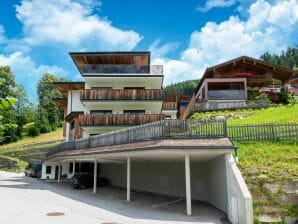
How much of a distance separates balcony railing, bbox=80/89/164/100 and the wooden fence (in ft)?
39.9

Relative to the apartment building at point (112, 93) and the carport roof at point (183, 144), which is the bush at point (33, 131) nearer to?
the apartment building at point (112, 93)

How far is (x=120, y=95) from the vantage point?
30609 mm

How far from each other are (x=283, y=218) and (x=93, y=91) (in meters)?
22.3

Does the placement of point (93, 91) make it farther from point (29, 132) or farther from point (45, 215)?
point (29, 132)

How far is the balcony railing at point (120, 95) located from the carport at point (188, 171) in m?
6.69

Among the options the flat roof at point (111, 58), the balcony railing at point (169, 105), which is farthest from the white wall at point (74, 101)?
the balcony railing at point (169, 105)

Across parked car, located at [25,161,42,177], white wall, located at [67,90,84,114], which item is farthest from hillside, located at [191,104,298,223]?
parked car, located at [25,161,42,177]

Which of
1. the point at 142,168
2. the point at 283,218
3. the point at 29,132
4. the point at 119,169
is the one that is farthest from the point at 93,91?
the point at 29,132

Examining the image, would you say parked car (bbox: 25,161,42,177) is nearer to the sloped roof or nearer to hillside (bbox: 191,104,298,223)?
the sloped roof

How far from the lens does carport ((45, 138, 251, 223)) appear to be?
13336 mm

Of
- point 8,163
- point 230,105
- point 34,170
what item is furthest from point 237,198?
Result: point 8,163

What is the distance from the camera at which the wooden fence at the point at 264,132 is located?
18.2m

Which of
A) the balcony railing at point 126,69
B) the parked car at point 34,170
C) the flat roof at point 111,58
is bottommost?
the parked car at point 34,170

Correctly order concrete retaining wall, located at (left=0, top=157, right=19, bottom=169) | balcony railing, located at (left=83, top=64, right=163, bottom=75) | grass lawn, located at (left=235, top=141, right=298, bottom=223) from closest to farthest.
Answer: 1. grass lawn, located at (left=235, top=141, right=298, bottom=223)
2. balcony railing, located at (left=83, top=64, right=163, bottom=75)
3. concrete retaining wall, located at (left=0, top=157, right=19, bottom=169)
